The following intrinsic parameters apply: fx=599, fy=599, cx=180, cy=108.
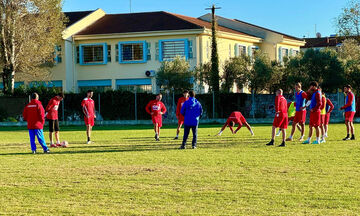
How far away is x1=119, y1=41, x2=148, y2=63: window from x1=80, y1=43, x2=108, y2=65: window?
5.30ft

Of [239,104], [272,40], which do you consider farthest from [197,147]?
[272,40]

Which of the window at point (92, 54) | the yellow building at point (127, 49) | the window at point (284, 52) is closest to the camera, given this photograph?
the yellow building at point (127, 49)

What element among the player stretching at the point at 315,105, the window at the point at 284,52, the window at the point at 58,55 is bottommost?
the player stretching at the point at 315,105

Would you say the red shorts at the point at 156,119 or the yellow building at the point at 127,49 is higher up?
the yellow building at the point at 127,49

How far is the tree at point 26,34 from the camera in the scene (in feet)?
150

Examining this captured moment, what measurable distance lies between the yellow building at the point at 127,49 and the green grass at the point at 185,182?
109ft

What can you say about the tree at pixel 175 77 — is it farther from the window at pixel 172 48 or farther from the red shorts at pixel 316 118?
the red shorts at pixel 316 118

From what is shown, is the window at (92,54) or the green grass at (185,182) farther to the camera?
the window at (92,54)

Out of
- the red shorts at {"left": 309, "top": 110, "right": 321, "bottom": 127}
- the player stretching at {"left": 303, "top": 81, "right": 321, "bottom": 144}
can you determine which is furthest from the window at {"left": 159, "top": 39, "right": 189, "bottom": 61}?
the red shorts at {"left": 309, "top": 110, "right": 321, "bottom": 127}

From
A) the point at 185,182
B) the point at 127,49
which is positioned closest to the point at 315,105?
the point at 185,182

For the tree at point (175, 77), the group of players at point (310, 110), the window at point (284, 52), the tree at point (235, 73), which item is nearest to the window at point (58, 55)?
the tree at point (175, 77)

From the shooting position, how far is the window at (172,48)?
5075cm

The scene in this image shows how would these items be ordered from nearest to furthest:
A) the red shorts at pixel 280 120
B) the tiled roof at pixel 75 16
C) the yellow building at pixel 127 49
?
the red shorts at pixel 280 120 < the yellow building at pixel 127 49 < the tiled roof at pixel 75 16

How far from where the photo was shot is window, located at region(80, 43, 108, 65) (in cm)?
5272
